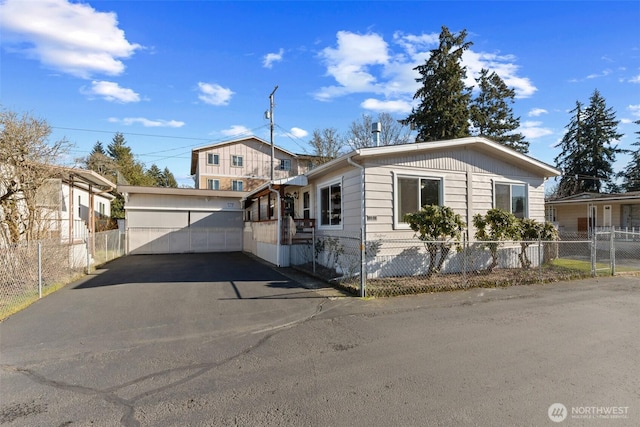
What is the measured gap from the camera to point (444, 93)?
2647 cm

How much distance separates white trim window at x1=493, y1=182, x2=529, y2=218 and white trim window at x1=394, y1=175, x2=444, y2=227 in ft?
7.46

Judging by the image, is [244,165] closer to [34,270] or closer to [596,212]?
[34,270]

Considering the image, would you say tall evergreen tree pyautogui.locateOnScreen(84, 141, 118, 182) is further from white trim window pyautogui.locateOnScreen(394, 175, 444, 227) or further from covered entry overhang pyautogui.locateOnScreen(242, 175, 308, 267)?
white trim window pyautogui.locateOnScreen(394, 175, 444, 227)

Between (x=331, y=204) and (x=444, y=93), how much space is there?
20230mm

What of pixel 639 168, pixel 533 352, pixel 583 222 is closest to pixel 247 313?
pixel 533 352

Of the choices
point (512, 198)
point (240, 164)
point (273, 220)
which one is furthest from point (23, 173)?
point (240, 164)

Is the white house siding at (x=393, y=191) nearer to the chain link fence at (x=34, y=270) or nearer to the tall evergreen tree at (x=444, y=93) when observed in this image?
the chain link fence at (x=34, y=270)

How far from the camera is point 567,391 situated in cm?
319

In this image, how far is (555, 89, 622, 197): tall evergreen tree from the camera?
109 ft

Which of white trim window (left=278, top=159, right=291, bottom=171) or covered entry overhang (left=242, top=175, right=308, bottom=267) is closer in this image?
covered entry overhang (left=242, top=175, right=308, bottom=267)

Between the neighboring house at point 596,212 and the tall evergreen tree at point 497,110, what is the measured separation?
10403mm

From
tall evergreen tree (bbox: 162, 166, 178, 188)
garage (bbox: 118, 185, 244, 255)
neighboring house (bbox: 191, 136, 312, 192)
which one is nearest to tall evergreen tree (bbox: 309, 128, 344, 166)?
neighboring house (bbox: 191, 136, 312, 192)

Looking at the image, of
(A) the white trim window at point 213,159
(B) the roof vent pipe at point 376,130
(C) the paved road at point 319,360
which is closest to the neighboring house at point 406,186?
(B) the roof vent pipe at point 376,130

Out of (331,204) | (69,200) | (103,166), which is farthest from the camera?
(103,166)
